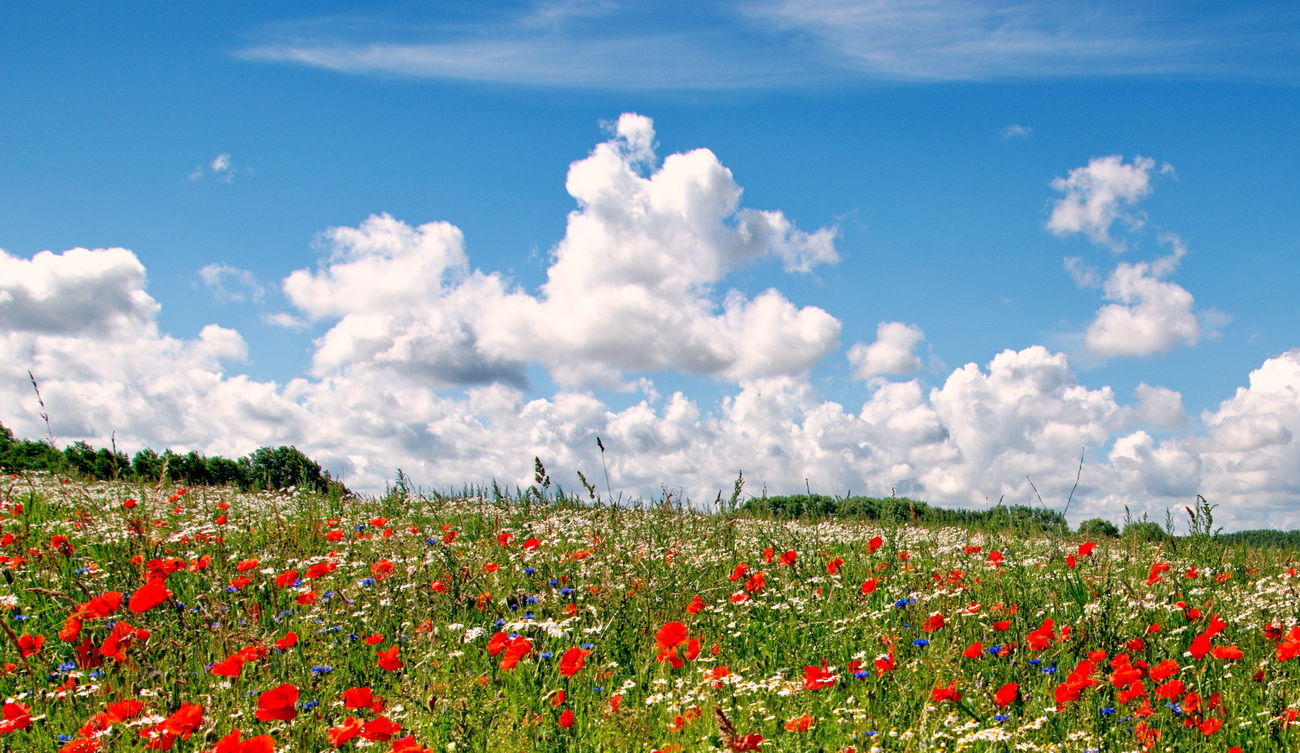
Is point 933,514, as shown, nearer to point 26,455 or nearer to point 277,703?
point 277,703

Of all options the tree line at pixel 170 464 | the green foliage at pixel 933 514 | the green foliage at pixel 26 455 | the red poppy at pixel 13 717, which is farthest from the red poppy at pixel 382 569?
the green foliage at pixel 26 455

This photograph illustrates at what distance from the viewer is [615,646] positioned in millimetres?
4516

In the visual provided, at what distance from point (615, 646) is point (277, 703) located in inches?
88.5

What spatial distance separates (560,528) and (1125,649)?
492cm

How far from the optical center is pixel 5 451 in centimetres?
1850

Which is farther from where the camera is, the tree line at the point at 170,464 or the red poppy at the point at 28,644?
the tree line at the point at 170,464

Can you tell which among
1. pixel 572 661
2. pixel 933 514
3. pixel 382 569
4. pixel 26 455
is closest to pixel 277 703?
pixel 572 661

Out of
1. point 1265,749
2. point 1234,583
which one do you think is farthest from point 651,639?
point 1234,583

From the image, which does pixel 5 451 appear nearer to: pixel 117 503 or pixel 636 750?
pixel 117 503

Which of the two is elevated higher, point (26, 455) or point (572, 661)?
point (26, 455)

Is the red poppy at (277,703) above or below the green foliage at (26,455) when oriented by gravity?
below

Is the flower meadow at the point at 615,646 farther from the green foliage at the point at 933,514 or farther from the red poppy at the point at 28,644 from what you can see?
the green foliage at the point at 933,514

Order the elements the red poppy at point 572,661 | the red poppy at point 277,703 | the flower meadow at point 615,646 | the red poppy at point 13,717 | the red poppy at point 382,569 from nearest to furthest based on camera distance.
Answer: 1. the red poppy at point 277,703
2. the red poppy at point 13,717
3. the red poppy at point 572,661
4. the flower meadow at point 615,646
5. the red poppy at point 382,569

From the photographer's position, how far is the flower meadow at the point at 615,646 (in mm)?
3240
